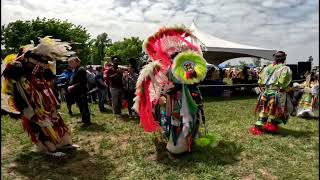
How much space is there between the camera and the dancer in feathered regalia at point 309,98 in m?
10.1

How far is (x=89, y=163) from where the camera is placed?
598 cm

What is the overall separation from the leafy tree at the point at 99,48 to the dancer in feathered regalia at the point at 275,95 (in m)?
49.6

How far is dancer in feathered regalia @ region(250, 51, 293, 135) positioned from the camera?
7.15 meters

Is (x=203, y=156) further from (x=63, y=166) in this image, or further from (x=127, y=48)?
(x=127, y=48)

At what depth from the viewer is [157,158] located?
19.8ft

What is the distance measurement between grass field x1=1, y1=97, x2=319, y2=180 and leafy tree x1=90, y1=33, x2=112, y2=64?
49.2m

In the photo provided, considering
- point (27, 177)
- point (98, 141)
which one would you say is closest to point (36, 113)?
point (27, 177)

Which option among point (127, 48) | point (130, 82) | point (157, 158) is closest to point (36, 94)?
point (157, 158)

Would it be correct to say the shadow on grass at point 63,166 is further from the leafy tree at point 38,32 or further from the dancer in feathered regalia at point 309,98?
the leafy tree at point 38,32

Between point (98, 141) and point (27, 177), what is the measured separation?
191 centimetres

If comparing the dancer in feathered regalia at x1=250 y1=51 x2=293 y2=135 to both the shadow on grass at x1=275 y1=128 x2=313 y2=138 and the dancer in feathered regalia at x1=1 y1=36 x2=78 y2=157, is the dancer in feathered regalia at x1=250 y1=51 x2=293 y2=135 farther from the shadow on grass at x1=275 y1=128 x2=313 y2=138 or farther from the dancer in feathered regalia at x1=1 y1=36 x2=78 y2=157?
the dancer in feathered regalia at x1=1 y1=36 x2=78 y2=157

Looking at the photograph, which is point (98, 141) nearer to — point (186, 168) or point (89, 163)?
point (89, 163)

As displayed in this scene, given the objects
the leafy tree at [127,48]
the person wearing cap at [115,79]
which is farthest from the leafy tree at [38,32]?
the person wearing cap at [115,79]

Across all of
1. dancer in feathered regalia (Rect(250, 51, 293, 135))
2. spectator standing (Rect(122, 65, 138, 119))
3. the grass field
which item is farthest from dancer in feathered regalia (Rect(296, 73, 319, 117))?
spectator standing (Rect(122, 65, 138, 119))
